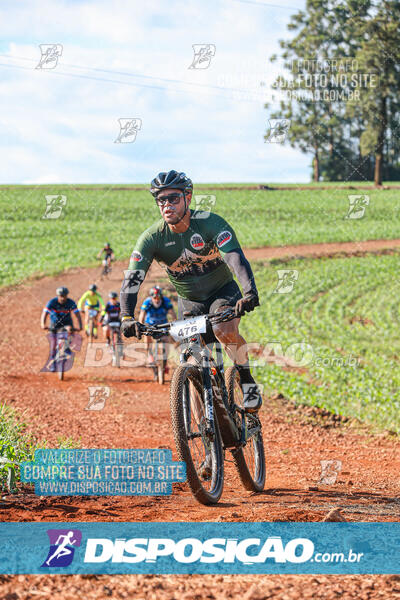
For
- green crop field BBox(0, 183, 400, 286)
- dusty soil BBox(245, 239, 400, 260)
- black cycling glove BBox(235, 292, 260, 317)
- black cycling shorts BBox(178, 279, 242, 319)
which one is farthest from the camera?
green crop field BBox(0, 183, 400, 286)

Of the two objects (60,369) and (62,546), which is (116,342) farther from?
(62,546)

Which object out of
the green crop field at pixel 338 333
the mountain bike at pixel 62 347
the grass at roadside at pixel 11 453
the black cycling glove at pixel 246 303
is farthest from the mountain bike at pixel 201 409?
the mountain bike at pixel 62 347

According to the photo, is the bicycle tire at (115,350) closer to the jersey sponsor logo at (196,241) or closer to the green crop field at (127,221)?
the jersey sponsor logo at (196,241)

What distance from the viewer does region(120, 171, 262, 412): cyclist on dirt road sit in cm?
542

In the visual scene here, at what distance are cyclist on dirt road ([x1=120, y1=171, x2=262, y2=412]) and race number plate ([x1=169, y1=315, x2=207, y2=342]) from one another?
265 mm

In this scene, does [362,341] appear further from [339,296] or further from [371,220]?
[371,220]

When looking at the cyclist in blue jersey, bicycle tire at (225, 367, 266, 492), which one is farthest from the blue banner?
the cyclist in blue jersey

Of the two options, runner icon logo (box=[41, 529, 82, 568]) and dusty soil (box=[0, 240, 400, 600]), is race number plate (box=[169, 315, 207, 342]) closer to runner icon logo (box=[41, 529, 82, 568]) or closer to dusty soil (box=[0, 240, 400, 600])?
dusty soil (box=[0, 240, 400, 600])

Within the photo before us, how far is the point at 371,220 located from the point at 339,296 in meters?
24.0

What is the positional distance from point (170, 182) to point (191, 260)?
0.74 metres

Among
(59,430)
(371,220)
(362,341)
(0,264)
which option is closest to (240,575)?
(59,430)

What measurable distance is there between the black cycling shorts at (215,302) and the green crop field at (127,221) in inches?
1034

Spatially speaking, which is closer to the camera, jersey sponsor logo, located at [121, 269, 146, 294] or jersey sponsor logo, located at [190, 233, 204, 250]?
jersey sponsor logo, located at [121, 269, 146, 294]

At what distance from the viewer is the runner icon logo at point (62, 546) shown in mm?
3649
